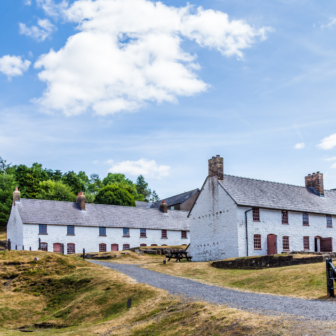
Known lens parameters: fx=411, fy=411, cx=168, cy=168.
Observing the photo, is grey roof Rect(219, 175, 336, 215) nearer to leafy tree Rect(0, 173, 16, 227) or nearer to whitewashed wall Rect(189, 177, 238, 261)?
whitewashed wall Rect(189, 177, 238, 261)

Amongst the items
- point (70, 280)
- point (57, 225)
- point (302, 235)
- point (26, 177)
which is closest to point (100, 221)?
point (57, 225)

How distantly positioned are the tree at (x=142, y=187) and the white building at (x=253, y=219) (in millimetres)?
88507

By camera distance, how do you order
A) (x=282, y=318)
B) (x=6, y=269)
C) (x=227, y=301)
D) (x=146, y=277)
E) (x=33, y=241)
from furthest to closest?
(x=33, y=241), (x=6, y=269), (x=146, y=277), (x=227, y=301), (x=282, y=318)

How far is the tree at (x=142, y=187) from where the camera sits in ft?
431

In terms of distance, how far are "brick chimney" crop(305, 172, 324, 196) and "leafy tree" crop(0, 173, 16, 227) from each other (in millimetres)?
49632

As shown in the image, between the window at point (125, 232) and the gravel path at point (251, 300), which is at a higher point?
the window at point (125, 232)

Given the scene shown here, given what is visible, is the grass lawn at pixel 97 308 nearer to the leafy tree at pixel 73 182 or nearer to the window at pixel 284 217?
the window at pixel 284 217

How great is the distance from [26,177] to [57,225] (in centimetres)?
3489

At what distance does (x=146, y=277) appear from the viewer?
24.7 meters

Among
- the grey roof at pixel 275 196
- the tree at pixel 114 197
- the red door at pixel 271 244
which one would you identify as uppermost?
the tree at pixel 114 197

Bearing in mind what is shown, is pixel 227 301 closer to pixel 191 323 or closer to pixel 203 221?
pixel 191 323

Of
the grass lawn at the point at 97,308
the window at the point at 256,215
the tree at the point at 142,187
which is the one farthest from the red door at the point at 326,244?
the tree at the point at 142,187

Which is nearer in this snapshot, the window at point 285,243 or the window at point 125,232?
the window at point 285,243

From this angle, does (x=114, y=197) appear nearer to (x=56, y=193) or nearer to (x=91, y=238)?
(x=56, y=193)
